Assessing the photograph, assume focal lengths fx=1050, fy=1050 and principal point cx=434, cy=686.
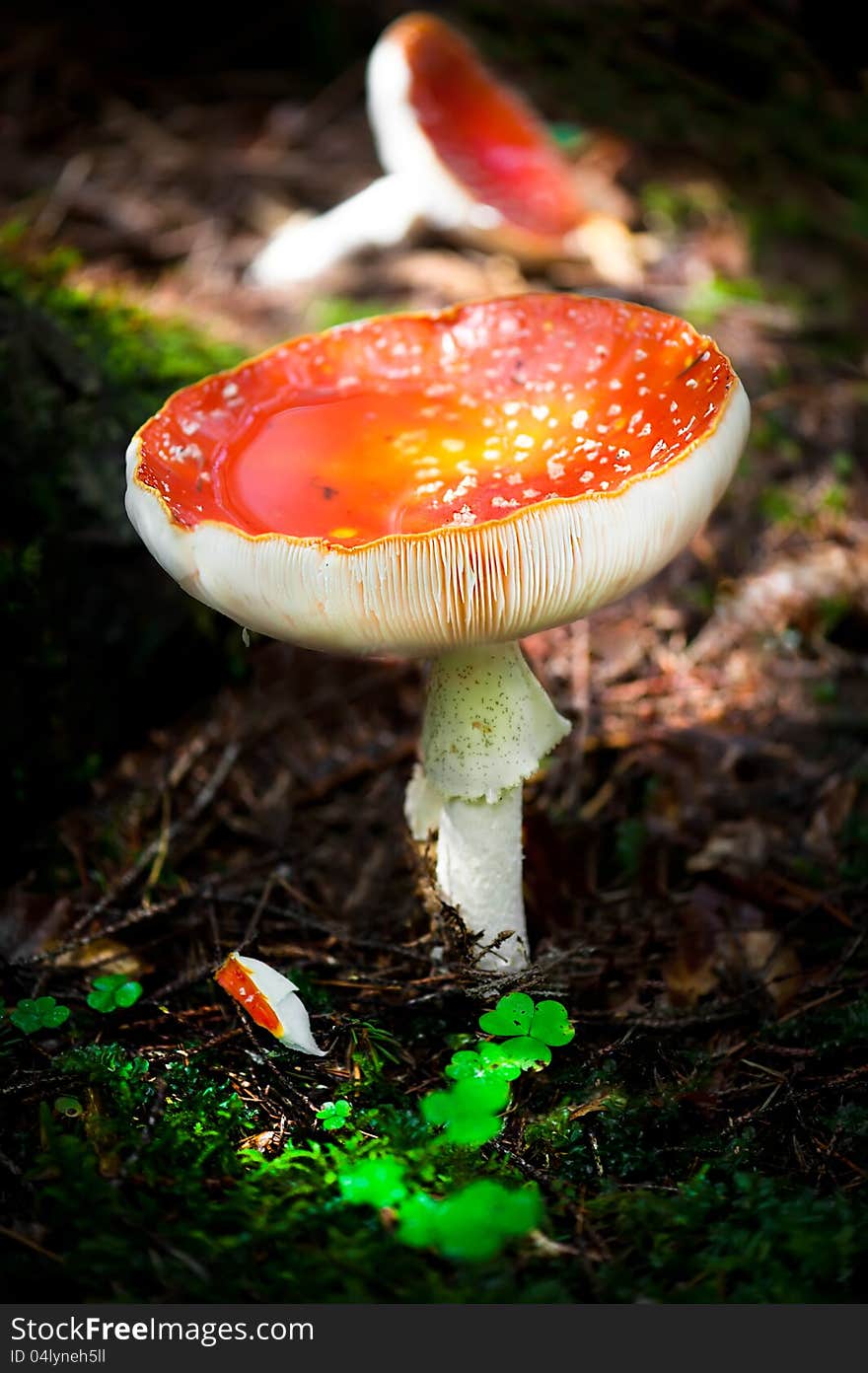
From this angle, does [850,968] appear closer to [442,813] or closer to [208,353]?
[442,813]

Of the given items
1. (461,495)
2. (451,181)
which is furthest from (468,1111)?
(451,181)

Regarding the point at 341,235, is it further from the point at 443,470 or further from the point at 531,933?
the point at 531,933

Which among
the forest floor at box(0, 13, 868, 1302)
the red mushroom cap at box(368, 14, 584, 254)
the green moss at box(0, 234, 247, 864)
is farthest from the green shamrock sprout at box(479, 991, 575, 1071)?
the red mushroom cap at box(368, 14, 584, 254)

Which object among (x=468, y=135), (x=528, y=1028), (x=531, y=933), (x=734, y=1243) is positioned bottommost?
(x=531, y=933)

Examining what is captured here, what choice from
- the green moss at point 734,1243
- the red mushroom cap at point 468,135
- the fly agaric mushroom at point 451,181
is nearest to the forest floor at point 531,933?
the green moss at point 734,1243

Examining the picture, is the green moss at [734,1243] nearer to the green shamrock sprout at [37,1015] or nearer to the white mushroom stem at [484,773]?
the white mushroom stem at [484,773]

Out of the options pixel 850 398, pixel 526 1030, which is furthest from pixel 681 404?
pixel 850 398
